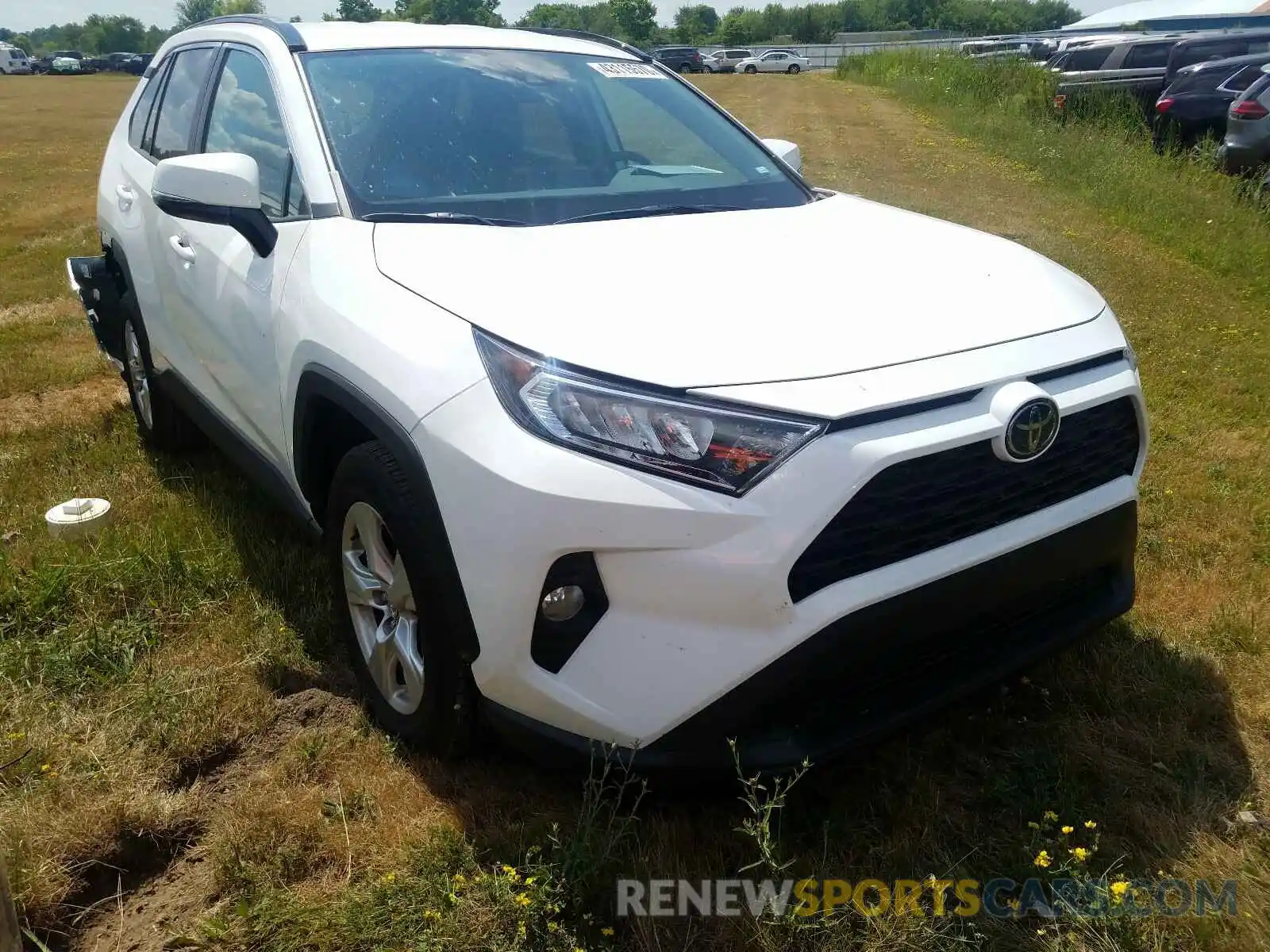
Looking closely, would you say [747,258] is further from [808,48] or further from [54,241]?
[808,48]

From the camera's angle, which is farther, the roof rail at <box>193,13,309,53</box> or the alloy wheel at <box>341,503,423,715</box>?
the roof rail at <box>193,13,309,53</box>

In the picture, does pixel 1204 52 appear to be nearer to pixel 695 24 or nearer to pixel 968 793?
pixel 968 793

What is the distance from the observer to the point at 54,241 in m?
9.69

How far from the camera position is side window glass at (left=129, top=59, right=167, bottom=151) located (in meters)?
4.19

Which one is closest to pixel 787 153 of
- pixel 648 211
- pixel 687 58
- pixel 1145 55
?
pixel 648 211

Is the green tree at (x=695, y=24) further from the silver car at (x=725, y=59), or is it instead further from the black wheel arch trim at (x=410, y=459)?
the black wheel arch trim at (x=410, y=459)

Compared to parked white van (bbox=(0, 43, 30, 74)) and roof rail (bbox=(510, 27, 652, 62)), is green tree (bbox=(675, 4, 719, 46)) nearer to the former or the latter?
parked white van (bbox=(0, 43, 30, 74))

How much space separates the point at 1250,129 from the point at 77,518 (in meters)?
9.26

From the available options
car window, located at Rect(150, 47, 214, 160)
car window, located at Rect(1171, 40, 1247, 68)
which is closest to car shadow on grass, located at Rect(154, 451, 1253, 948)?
car window, located at Rect(150, 47, 214, 160)

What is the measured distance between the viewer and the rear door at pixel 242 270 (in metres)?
2.67

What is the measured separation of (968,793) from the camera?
7.83ft

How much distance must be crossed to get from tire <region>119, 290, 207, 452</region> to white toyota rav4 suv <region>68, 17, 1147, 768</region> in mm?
1151

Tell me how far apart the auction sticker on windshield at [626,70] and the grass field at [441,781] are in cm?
165

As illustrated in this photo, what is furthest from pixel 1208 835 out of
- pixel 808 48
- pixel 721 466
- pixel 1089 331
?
pixel 808 48
